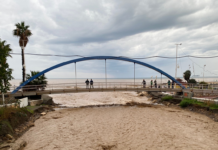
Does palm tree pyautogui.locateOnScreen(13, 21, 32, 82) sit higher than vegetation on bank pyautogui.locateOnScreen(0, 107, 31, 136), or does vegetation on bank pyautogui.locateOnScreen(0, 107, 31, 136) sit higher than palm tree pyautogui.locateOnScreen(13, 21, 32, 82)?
palm tree pyautogui.locateOnScreen(13, 21, 32, 82)

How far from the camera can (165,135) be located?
8641 millimetres

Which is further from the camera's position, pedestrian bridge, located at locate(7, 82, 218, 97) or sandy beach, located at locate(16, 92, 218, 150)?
pedestrian bridge, located at locate(7, 82, 218, 97)

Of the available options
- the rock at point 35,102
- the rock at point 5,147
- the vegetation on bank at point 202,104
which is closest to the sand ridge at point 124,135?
the rock at point 5,147

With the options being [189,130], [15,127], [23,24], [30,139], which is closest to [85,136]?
[30,139]

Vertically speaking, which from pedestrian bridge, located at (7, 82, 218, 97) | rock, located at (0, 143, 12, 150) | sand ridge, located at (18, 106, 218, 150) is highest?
pedestrian bridge, located at (7, 82, 218, 97)

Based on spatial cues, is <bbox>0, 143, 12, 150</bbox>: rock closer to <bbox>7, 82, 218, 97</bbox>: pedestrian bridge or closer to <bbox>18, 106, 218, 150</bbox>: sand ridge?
<bbox>18, 106, 218, 150</bbox>: sand ridge

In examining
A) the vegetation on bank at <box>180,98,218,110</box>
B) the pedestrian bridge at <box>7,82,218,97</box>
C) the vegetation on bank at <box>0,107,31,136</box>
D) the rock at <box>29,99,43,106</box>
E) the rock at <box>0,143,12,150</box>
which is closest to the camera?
the rock at <box>0,143,12,150</box>

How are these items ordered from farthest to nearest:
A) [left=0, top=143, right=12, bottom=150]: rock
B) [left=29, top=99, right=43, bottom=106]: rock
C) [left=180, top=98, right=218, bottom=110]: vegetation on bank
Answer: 1. [left=29, top=99, right=43, bottom=106]: rock
2. [left=180, top=98, right=218, bottom=110]: vegetation on bank
3. [left=0, top=143, right=12, bottom=150]: rock

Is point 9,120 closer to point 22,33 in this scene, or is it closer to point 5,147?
point 5,147

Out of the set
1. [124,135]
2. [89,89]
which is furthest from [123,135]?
[89,89]

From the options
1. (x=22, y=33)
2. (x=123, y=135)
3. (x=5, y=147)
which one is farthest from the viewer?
(x=22, y=33)

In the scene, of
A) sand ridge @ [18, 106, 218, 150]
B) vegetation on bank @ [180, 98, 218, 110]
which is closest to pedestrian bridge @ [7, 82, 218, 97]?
vegetation on bank @ [180, 98, 218, 110]

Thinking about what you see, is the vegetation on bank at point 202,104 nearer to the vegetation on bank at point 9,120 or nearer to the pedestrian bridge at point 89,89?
the pedestrian bridge at point 89,89

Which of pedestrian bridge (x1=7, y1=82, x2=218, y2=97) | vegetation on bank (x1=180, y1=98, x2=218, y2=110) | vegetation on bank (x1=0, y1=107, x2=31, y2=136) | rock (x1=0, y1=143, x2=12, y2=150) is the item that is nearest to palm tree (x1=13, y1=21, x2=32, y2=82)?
pedestrian bridge (x1=7, y1=82, x2=218, y2=97)
